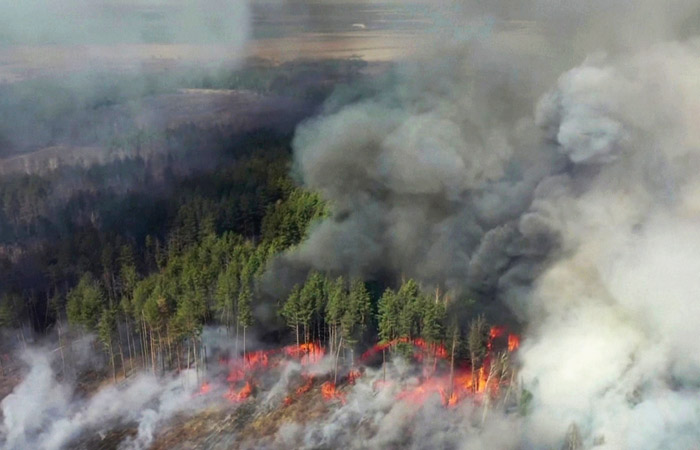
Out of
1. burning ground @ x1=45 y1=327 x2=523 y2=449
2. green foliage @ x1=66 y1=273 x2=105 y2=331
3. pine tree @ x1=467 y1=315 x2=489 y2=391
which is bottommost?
burning ground @ x1=45 y1=327 x2=523 y2=449

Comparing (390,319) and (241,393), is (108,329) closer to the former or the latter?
(241,393)

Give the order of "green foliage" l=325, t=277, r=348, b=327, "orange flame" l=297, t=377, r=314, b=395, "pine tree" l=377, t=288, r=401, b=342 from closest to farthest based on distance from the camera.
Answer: "orange flame" l=297, t=377, r=314, b=395, "pine tree" l=377, t=288, r=401, b=342, "green foliage" l=325, t=277, r=348, b=327

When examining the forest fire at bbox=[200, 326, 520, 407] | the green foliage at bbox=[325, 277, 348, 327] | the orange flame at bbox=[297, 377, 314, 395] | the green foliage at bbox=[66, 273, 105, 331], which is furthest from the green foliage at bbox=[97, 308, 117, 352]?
the green foliage at bbox=[325, 277, 348, 327]

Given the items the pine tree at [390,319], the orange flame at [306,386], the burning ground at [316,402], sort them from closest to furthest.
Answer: the burning ground at [316,402]
the orange flame at [306,386]
the pine tree at [390,319]

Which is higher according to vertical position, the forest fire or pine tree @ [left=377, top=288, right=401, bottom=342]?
pine tree @ [left=377, top=288, right=401, bottom=342]

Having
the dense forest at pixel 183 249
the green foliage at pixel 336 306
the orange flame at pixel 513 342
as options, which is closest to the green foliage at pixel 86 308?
the dense forest at pixel 183 249

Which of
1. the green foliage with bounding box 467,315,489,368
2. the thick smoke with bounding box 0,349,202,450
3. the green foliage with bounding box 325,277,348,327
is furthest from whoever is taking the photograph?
the green foliage with bounding box 325,277,348,327

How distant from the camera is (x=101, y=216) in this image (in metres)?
31.8

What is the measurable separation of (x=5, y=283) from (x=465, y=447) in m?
19.8

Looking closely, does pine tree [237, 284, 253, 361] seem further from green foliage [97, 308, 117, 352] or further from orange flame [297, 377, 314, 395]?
green foliage [97, 308, 117, 352]

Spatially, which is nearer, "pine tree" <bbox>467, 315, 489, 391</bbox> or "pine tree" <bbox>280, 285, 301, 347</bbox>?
"pine tree" <bbox>467, 315, 489, 391</bbox>

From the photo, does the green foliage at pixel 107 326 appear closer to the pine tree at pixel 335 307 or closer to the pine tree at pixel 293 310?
the pine tree at pixel 293 310

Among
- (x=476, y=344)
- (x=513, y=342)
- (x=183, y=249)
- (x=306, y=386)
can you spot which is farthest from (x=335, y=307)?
(x=183, y=249)

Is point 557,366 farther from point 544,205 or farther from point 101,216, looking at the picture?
point 101,216
